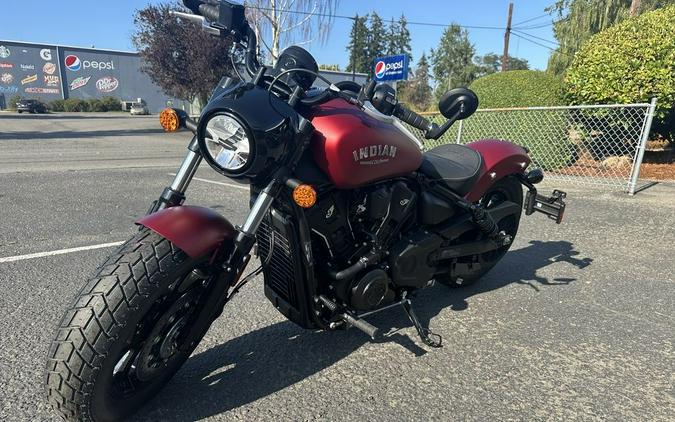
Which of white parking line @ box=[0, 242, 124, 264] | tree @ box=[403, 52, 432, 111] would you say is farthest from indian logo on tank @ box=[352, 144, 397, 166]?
tree @ box=[403, 52, 432, 111]

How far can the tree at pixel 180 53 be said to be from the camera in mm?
23359

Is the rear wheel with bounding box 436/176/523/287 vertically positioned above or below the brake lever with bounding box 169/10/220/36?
below

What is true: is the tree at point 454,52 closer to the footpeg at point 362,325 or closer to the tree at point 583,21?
the tree at point 583,21

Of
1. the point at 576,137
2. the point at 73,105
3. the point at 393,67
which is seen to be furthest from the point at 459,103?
the point at 73,105

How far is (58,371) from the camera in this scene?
5.53 feet

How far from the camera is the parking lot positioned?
7.04 ft

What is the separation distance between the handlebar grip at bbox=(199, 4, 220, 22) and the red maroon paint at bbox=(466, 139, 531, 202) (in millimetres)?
2001

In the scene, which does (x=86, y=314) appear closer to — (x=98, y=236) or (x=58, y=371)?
(x=58, y=371)

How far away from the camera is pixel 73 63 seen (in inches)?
2116

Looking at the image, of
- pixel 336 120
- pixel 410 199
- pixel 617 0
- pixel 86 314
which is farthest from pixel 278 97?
pixel 617 0

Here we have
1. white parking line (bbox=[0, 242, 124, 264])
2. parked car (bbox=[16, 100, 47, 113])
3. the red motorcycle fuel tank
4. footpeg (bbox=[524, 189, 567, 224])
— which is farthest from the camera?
parked car (bbox=[16, 100, 47, 113])

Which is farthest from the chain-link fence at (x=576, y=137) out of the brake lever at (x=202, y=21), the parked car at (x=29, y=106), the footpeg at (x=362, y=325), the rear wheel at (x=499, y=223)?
the parked car at (x=29, y=106)

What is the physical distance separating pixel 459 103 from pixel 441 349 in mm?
1446

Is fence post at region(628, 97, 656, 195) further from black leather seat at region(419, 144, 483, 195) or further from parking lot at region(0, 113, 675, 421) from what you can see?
black leather seat at region(419, 144, 483, 195)
